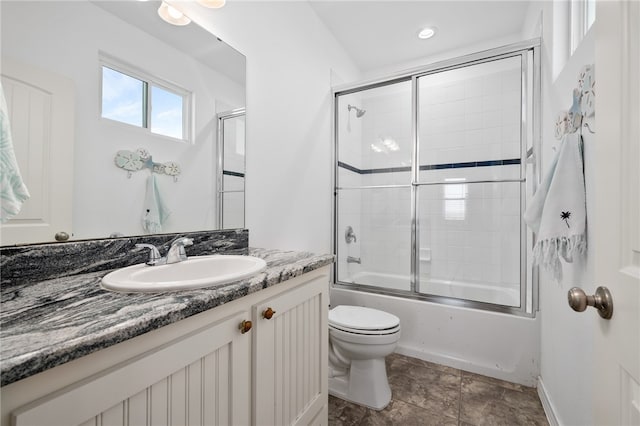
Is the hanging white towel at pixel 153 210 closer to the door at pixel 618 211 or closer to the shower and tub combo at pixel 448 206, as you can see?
the door at pixel 618 211

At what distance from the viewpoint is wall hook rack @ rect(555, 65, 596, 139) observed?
96 centimetres

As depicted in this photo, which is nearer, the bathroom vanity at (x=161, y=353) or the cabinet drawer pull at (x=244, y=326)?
the bathroom vanity at (x=161, y=353)

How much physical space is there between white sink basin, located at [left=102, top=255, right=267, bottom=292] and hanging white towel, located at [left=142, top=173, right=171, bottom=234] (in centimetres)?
17

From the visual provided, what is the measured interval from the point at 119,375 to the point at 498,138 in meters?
2.83

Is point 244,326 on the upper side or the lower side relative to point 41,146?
lower

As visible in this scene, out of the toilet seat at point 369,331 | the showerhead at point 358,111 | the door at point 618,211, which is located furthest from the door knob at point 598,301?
the showerhead at point 358,111

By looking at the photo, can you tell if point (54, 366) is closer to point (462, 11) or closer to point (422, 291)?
point (422, 291)

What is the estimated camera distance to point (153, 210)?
1141 mm

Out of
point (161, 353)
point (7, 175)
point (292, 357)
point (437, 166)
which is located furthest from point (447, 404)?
point (7, 175)

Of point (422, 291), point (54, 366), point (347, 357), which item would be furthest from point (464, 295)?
point (54, 366)

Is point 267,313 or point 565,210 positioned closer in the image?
point 267,313

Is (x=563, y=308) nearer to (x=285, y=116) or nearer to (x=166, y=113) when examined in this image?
(x=285, y=116)

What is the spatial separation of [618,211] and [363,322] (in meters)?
1.30

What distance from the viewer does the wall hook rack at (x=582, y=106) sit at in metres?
0.96
